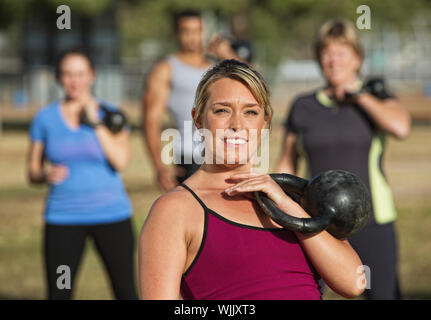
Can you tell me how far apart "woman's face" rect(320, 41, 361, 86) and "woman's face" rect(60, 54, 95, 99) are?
69.4 inches

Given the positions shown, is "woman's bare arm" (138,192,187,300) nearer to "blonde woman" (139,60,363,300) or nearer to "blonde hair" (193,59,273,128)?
"blonde woman" (139,60,363,300)

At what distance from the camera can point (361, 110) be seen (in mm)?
5156

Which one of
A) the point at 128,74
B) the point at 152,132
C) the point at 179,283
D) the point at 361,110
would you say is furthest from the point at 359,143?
the point at 128,74

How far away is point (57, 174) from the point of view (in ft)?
18.5

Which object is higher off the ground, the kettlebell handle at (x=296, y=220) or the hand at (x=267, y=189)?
the hand at (x=267, y=189)

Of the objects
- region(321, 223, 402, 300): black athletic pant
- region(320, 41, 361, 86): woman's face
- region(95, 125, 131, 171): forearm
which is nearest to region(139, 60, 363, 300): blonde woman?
region(321, 223, 402, 300): black athletic pant

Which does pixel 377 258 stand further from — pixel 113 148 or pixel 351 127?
pixel 113 148

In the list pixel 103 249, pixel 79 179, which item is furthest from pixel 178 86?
pixel 103 249

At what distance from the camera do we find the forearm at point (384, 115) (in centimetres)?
511

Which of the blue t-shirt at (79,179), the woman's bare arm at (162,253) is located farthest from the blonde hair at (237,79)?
the blue t-shirt at (79,179)

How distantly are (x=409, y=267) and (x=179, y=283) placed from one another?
6478mm

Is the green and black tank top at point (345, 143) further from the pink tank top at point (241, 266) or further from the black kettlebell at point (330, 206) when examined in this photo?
the pink tank top at point (241, 266)

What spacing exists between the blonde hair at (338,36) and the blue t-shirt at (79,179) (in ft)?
5.71

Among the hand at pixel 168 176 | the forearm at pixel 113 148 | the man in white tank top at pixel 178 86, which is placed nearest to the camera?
the forearm at pixel 113 148
